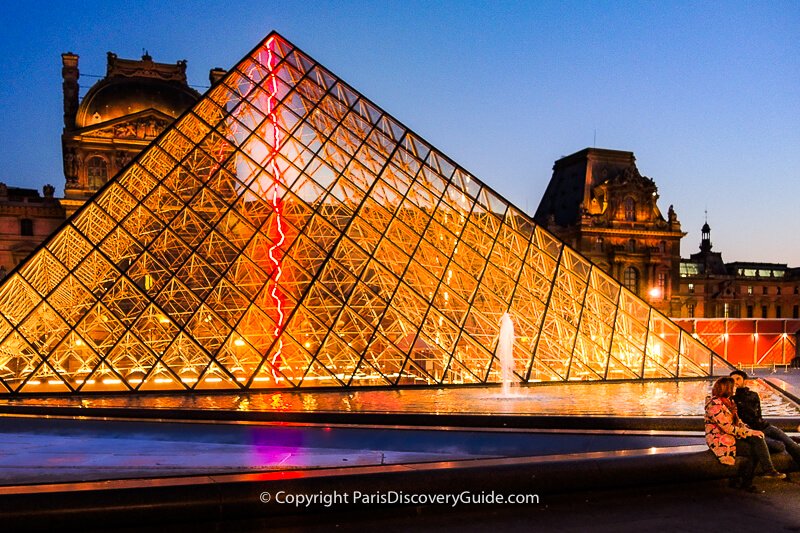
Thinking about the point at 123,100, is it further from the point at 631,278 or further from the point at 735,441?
the point at 735,441

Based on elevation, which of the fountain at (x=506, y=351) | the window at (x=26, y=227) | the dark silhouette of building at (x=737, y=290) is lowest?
the fountain at (x=506, y=351)

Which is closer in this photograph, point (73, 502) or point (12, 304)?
point (73, 502)

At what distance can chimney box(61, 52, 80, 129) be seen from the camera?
4988 centimetres

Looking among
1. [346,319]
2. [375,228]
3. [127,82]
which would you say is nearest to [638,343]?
[375,228]

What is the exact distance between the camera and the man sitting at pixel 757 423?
7184 mm

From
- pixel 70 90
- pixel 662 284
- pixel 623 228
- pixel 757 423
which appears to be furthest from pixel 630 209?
pixel 757 423

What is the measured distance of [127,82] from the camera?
156 feet

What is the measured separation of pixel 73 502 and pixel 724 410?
5.13 meters

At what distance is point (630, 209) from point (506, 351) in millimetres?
46196

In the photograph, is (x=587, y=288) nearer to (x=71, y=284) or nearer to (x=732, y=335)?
(x=71, y=284)

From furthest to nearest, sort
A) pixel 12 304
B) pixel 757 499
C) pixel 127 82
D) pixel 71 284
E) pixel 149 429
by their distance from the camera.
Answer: pixel 127 82 → pixel 71 284 → pixel 12 304 → pixel 149 429 → pixel 757 499

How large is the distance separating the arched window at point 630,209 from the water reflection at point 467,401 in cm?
4618

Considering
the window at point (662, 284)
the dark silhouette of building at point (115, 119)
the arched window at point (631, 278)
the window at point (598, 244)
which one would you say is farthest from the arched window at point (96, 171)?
the window at point (662, 284)

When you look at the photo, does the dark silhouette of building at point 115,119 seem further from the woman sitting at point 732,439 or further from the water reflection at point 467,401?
the woman sitting at point 732,439
